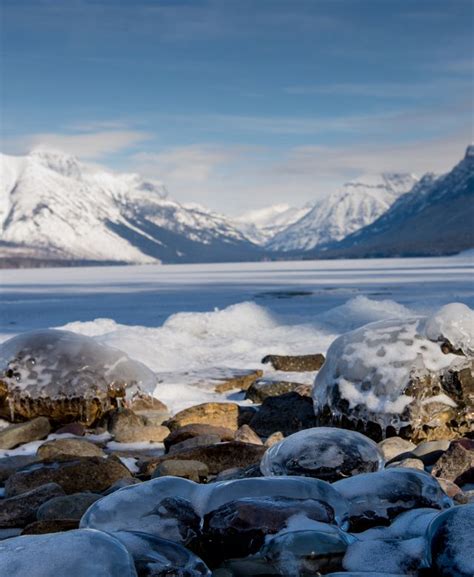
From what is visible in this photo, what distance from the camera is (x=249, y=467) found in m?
7.75

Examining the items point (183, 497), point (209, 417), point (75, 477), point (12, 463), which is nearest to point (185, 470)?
point (75, 477)

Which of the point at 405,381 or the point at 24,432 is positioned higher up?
the point at 405,381

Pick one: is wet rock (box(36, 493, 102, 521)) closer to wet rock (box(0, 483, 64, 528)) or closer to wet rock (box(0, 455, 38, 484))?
wet rock (box(0, 483, 64, 528))

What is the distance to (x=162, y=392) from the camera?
14.2 m

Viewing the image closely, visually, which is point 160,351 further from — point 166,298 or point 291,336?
point 166,298

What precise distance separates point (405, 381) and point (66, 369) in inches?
209

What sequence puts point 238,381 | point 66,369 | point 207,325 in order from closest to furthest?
point 66,369 < point 238,381 < point 207,325

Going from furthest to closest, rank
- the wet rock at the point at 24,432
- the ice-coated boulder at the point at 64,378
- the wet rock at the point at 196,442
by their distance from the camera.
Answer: the ice-coated boulder at the point at 64,378 → the wet rock at the point at 24,432 → the wet rock at the point at 196,442

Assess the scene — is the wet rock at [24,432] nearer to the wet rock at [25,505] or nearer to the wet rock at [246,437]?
the wet rock at [246,437]

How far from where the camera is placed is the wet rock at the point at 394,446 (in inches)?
350

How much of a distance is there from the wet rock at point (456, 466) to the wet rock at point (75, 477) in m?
2.99

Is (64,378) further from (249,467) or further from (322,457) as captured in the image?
(322,457)

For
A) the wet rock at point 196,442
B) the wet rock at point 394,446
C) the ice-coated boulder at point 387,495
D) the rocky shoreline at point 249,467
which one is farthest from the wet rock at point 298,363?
the ice-coated boulder at point 387,495

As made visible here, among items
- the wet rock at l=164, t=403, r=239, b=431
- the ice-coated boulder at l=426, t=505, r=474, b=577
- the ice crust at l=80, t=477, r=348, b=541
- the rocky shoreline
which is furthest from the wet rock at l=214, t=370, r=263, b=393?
Result: the ice-coated boulder at l=426, t=505, r=474, b=577
